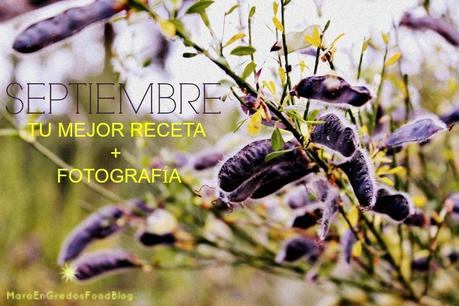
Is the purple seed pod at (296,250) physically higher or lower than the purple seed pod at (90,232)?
lower

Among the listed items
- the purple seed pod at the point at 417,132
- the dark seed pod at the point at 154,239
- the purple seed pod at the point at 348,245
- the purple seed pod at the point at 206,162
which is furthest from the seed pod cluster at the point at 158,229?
the purple seed pod at the point at 417,132

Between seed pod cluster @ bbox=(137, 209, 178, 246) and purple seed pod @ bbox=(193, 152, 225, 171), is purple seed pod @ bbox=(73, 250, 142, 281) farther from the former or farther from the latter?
purple seed pod @ bbox=(193, 152, 225, 171)

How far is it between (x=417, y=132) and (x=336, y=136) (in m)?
0.10

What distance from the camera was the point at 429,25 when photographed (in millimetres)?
844

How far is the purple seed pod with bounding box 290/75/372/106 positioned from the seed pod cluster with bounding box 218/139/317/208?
2.0 inches

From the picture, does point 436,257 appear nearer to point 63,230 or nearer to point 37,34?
point 37,34

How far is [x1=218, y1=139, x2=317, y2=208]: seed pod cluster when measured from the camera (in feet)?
1.77

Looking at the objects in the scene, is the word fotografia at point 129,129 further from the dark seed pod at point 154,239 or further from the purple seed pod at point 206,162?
the dark seed pod at point 154,239

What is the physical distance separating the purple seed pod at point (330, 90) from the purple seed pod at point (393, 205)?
11cm

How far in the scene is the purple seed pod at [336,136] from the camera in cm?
53

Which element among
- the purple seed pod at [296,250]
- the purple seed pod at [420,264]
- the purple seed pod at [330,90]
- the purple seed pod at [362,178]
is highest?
the purple seed pod at [330,90]

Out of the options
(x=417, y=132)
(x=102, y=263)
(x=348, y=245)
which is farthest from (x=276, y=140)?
(x=102, y=263)

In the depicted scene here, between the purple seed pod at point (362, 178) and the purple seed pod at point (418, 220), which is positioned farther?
the purple seed pod at point (418, 220)

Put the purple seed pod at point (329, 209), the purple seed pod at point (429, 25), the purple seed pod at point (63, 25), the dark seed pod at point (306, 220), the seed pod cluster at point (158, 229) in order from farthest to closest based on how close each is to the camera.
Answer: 1. the seed pod cluster at point (158, 229)
2. the purple seed pod at point (429, 25)
3. the dark seed pod at point (306, 220)
4. the purple seed pod at point (329, 209)
5. the purple seed pod at point (63, 25)
